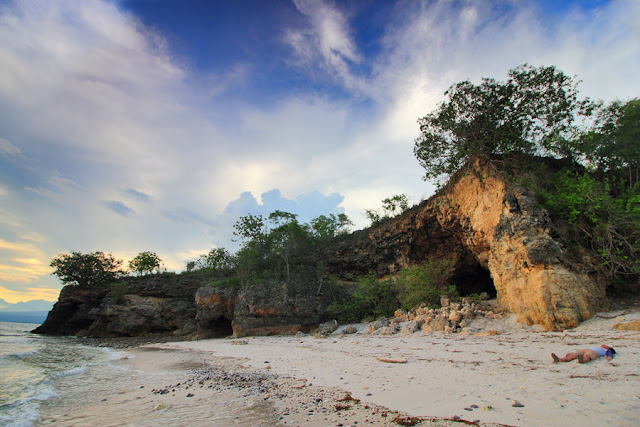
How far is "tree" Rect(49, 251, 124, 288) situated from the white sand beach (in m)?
34.6

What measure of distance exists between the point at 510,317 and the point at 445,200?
7.98m

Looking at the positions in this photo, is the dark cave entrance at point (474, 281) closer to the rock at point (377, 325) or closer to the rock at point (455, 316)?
the rock at point (377, 325)

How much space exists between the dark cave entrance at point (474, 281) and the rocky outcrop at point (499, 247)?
0.07 metres

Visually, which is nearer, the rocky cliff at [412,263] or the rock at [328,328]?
the rocky cliff at [412,263]

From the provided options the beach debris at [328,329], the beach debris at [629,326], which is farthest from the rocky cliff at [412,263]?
the beach debris at [328,329]

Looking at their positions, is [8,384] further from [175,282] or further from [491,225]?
[175,282]

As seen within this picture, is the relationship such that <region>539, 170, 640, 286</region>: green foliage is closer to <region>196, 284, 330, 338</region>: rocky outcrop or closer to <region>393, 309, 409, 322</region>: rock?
<region>393, 309, 409, 322</region>: rock

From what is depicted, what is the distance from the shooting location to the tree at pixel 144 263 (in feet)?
129

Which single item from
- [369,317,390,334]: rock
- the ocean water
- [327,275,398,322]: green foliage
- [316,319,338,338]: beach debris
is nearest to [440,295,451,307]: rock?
[369,317,390,334]: rock

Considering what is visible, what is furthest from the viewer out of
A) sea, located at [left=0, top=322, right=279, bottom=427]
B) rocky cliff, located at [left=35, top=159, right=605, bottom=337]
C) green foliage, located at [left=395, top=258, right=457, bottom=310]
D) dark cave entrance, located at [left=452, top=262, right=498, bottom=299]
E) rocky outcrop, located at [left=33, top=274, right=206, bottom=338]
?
rocky outcrop, located at [left=33, top=274, right=206, bottom=338]

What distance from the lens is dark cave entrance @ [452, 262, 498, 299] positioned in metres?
21.0

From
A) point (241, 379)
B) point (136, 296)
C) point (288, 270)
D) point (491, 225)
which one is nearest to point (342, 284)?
point (288, 270)

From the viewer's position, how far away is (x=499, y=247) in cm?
1321

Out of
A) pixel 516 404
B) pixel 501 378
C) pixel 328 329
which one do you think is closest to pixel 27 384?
pixel 516 404
